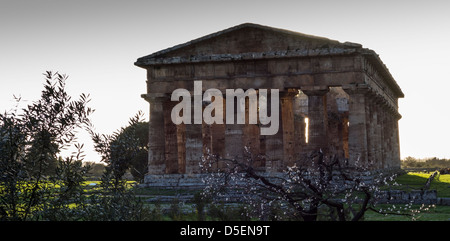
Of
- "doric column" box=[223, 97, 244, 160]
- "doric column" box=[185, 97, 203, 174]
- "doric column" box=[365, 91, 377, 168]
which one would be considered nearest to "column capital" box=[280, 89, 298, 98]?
"doric column" box=[223, 97, 244, 160]

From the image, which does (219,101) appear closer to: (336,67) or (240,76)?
(240,76)

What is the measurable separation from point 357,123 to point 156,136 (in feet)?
37.0

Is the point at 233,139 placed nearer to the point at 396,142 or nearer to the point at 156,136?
the point at 156,136

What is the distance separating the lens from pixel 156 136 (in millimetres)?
32375

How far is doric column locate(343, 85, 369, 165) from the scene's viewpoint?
1178 inches

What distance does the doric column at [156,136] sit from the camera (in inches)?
1264

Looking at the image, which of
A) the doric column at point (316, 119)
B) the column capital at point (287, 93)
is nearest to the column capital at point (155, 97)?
the column capital at point (287, 93)

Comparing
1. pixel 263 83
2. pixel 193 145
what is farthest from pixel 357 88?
pixel 193 145

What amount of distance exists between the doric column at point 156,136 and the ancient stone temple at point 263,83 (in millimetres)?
57

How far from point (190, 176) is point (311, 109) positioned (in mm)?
7588

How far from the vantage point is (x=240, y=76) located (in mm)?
31328

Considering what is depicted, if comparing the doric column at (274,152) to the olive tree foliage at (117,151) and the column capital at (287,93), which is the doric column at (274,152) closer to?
the column capital at (287,93)

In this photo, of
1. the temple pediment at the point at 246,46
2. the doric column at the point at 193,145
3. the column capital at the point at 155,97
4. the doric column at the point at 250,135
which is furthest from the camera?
the doric column at the point at 250,135
